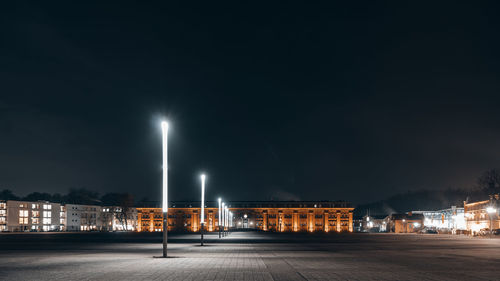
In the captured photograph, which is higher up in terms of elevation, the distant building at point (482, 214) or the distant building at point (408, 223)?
the distant building at point (482, 214)

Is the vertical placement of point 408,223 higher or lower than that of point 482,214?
lower

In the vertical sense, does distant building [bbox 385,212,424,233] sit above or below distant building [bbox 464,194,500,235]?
below

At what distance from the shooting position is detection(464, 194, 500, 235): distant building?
141m

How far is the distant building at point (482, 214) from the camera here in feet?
462

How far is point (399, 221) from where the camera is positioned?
186 metres

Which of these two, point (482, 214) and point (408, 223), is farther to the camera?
point (408, 223)

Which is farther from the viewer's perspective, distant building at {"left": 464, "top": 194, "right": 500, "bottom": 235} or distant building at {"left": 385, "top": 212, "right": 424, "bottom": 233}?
distant building at {"left": 385, "top": 212, "right": 424, "bottom": 233}

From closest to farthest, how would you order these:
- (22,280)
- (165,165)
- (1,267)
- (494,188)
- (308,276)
Answer: (22,280)
(308,276)
(1,267)
(165,165)
(494,188)

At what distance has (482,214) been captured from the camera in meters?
156

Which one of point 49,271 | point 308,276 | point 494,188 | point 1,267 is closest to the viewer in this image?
point 308,276

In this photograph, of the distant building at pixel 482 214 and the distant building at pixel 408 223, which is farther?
the distant building at pixel 408 223

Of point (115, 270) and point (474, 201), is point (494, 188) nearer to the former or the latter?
point (474, 201)

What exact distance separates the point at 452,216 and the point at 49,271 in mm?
186577

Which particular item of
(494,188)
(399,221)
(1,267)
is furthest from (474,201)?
(1,267)
